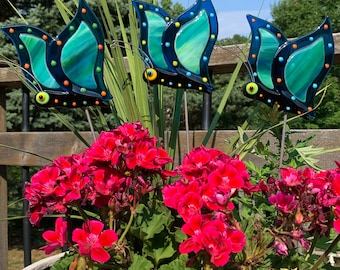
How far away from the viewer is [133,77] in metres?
1.37

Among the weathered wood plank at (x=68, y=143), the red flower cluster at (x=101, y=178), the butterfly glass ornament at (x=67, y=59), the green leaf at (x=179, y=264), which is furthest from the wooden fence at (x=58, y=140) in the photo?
the green leaf at (x=179, y=264)

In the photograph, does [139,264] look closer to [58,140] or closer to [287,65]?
[287,65]

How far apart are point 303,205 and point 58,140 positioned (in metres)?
1.08

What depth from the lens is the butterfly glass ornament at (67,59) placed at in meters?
1.13

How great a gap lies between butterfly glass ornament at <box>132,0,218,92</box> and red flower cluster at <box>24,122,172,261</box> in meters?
0.27

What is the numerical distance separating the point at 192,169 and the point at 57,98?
19.3 inches

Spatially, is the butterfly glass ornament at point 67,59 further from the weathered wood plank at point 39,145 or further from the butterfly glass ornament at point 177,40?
the weathered wood plank at point 39,145

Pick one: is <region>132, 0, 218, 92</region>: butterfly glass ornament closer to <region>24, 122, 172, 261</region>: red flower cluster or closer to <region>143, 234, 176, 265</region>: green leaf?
<region>24, 122, 172, 261</region>: red flower cluster

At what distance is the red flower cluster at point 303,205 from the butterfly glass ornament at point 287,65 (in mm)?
310

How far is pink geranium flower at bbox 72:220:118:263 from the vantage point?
0.69 metres

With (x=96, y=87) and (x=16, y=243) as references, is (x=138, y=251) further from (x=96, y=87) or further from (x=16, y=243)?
(x=16, y=243)

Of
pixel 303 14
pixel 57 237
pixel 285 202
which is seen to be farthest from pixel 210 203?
pixel 303 14

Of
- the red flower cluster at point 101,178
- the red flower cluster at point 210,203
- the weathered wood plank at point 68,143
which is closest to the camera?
the red flower cluster at point 210,203

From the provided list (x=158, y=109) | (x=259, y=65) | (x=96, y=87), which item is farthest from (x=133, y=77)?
(x=259, y=65)
